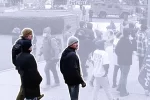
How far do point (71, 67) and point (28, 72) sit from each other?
42 centimetres

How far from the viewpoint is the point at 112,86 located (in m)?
6.41

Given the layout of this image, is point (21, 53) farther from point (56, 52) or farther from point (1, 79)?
point (1, 79)

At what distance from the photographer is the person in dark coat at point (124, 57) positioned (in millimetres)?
6219

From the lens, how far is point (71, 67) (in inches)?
135

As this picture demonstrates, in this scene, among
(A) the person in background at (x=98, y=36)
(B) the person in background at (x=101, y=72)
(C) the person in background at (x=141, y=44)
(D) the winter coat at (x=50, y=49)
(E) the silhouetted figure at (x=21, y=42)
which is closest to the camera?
(E) the silhouetted figure at (x=21, y=42)

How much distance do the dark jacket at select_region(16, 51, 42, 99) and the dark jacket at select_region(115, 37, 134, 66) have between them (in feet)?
10.3

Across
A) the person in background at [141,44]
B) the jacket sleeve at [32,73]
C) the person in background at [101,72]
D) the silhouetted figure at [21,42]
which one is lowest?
the person in background at [101,72]

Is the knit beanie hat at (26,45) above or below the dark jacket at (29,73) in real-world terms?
above

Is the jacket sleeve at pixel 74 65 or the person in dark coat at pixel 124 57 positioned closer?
the jacket sleeve at pixel 74 65

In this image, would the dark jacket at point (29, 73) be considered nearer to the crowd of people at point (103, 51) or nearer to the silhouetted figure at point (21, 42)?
the silhouetted figure at point (21, 42)

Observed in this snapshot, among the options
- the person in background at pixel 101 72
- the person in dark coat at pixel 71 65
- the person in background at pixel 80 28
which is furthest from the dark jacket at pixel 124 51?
the person in dark coat at pixel 71 65

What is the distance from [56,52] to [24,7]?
2.35 m

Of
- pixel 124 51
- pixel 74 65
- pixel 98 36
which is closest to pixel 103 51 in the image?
pixel 124 51

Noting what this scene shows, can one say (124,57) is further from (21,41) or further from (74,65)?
(21,41)
